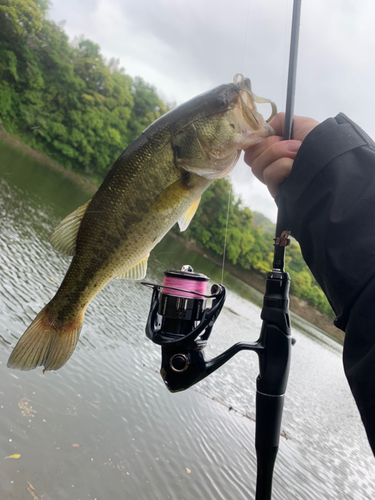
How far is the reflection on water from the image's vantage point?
4070 millimetres

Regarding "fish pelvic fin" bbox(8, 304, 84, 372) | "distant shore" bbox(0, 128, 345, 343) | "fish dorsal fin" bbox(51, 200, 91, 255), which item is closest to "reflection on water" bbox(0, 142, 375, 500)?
A: "fish pelvic fin" bbox(8, 304, 84, 372)

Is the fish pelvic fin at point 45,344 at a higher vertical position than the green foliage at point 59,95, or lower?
lower

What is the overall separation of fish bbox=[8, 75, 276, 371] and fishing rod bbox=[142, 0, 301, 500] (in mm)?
285

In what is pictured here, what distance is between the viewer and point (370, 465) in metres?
7.25

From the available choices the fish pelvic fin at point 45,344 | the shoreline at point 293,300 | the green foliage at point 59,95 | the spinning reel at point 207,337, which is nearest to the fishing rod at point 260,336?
the spinning reel at point 207,337

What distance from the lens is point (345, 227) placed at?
1.10 meters

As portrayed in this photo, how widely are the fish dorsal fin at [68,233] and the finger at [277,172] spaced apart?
3.35 feet

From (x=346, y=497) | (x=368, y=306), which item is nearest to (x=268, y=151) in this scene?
(x=368, y=306)

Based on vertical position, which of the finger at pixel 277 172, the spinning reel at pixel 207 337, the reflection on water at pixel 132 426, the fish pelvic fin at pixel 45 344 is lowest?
the reflection on water at pixel 132 426

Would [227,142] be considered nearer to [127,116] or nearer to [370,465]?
[370,465]

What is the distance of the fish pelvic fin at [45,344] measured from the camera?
5.80 feet

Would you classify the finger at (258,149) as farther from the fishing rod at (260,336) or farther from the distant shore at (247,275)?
the distant shore at (247,275)

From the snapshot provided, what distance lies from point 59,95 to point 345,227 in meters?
46.1

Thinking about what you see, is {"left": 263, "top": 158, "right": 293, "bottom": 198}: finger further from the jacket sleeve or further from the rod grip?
the rod grip
